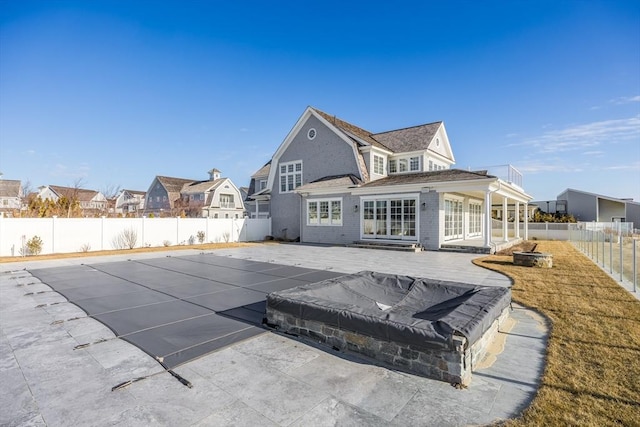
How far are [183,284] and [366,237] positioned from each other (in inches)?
443

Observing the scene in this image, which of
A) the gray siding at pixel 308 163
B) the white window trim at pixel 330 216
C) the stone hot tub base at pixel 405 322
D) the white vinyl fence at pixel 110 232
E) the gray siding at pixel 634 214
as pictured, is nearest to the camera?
the stone hot tub base at pixel 405 322

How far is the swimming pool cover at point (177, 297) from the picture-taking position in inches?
172

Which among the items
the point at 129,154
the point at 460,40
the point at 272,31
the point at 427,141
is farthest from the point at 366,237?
the point at 129,154

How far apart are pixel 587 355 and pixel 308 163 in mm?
18983

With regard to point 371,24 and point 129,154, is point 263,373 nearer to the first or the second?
point 371,24

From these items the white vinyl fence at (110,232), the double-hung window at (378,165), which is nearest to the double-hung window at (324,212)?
the double-hung window at (378,165)

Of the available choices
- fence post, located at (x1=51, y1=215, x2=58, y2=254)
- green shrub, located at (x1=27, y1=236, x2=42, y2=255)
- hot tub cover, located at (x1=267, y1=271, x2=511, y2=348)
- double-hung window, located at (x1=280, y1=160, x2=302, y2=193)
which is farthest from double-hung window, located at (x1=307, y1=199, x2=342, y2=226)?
green shrub, located at (x1=27, y1=236, x2=42, y2=255)

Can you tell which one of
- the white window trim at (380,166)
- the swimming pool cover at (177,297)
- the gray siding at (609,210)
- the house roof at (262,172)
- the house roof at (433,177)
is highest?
the house roof at (262,172)

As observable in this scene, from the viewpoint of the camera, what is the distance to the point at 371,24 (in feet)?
49.8

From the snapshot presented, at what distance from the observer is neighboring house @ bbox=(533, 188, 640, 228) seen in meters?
31.0

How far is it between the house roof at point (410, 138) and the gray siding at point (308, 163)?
3.75 meters

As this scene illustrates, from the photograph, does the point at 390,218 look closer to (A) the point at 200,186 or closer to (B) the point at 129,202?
(A) the point at 200,186

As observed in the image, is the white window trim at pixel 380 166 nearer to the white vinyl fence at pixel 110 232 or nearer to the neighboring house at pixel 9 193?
the white vinyl fence at pixel 110 232

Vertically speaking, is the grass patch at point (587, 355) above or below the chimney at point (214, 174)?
below
